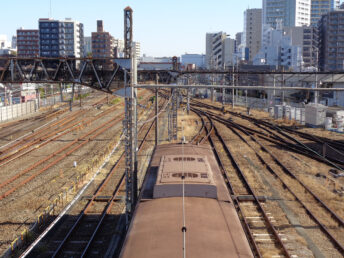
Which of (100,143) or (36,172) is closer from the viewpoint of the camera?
(36,172)

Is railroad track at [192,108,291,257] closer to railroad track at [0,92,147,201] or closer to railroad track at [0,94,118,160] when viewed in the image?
railroad track at [0,92,147,201]

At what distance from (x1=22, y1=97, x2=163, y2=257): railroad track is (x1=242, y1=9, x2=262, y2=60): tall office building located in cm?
13325

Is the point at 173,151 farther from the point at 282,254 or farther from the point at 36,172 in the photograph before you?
the point at 36,172

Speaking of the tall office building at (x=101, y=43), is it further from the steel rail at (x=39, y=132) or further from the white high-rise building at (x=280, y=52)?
the steel rail at (x=39, y=132)

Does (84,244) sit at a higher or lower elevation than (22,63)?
lower

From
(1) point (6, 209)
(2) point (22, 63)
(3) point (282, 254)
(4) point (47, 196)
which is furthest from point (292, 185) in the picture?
(2) point (22, 63)

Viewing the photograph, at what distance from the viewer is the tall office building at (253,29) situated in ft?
479

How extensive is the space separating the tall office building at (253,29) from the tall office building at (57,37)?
63.4 metres

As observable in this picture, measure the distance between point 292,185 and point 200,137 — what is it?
563 inches

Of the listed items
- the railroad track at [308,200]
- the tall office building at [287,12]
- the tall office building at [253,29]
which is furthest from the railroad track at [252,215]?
the tall office building at [287,12]

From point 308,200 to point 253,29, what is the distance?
456 feet

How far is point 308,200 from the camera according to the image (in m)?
17.3

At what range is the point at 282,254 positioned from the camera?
39.8ft

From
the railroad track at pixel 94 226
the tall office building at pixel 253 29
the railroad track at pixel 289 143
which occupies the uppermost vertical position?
the tall office building at pixel 253 29
